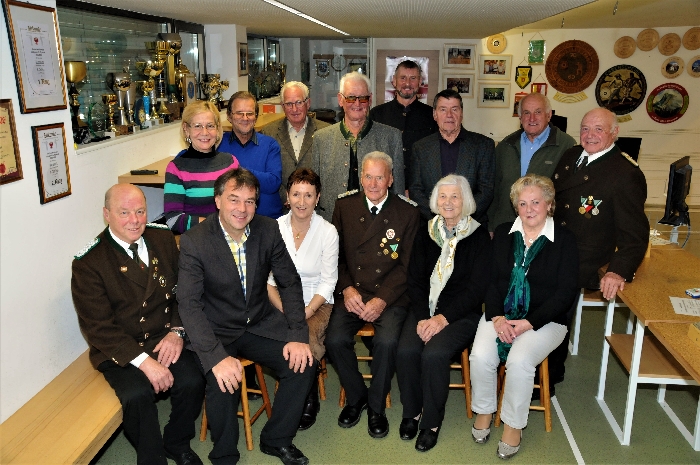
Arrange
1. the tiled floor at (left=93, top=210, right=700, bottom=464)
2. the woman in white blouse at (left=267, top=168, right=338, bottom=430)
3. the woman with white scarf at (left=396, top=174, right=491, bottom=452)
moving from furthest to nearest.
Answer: the woman in white blouse at (left=267, top=168, right=338, bottom=430), the woman with white scarf at (left=396, top=174, right=491, bottom=452), the tiled floor at (left=93, top=210, right=700, bottom=464)

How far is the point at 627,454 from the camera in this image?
10.00 feet

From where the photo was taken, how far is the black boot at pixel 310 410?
10.8ft

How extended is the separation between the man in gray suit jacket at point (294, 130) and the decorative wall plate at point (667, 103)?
6100 millimetres

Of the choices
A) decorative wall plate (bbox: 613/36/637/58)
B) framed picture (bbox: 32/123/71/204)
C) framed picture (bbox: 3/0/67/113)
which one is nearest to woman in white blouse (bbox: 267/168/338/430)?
framed picture (bbox: 32/123/71/204)

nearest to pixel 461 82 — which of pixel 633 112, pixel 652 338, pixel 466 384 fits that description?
pixel 633 112

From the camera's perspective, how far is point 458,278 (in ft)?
10.9

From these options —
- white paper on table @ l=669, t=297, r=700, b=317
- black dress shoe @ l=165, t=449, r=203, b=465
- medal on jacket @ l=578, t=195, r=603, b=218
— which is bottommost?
black dress shoe @ l=165, t=449, r=203, b=465

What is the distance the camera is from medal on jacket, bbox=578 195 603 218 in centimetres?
341

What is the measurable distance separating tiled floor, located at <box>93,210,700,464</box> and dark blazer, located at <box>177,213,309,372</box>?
61cm

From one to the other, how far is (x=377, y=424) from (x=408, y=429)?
17 centimetres

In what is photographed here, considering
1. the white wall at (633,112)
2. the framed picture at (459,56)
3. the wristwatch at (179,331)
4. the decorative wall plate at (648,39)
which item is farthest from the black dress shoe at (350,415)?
the decorative wall plate at (648,39)

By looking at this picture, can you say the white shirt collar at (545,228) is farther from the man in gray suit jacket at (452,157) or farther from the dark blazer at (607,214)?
the man in gray suit jacket at (452,157)

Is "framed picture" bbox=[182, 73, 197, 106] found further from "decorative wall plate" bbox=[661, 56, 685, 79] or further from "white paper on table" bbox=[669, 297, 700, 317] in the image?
"decorative wall plate" bbox=[661, 56, 685, 79]

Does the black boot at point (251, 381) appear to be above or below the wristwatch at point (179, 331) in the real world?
below
